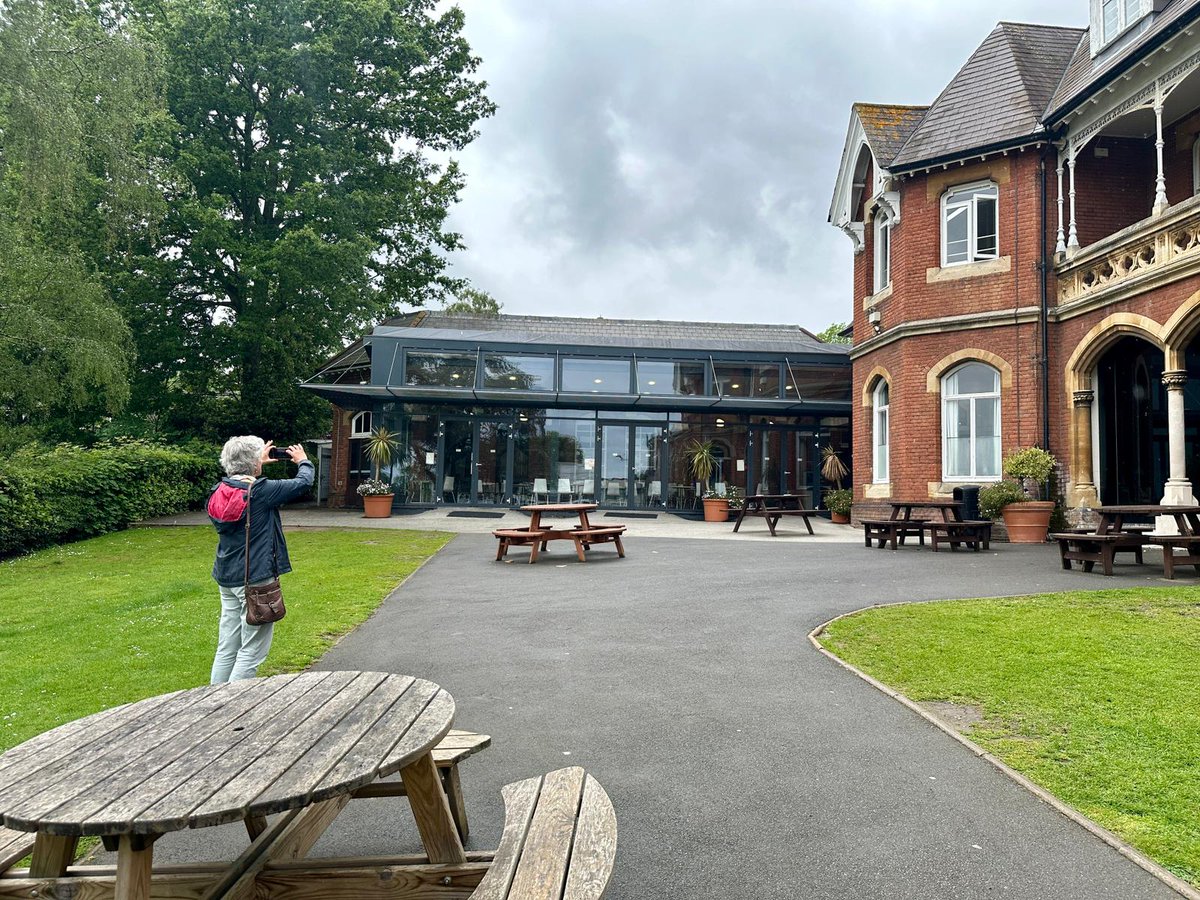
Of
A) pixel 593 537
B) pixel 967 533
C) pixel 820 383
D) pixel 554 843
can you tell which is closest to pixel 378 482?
pixel 593 537

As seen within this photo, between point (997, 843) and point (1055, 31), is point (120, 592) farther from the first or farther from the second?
point (1055, 31)

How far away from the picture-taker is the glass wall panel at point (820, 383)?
74.5 ft

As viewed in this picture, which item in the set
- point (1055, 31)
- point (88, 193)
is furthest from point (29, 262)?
point (1055, 31)

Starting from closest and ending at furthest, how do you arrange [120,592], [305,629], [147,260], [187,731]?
[187,731]
[305,629]
[120,592]
[147,260]

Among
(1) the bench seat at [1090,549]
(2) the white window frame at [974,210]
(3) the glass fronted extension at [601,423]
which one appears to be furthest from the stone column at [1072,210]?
(3) the glass fronted extension at [601,423]

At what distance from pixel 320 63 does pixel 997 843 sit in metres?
25.9

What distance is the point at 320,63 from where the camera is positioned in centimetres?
2286

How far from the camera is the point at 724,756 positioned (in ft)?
12.8

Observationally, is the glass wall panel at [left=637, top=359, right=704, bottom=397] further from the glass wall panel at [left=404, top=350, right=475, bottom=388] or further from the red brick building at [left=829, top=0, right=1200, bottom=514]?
the red brick building at [left=829, top=0, right=1200, bottom=514]

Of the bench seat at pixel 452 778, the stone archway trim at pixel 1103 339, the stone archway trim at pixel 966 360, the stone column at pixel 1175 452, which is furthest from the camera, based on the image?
the stone archway trim at pixel 966 360

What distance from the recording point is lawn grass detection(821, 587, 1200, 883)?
3.28 m

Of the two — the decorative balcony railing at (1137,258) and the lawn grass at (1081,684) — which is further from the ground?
the decorative balcony railing at (1137,258)

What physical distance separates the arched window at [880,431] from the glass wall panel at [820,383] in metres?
4.08

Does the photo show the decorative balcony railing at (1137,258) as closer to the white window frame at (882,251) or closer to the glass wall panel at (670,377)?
the white window frame at (882,251)
